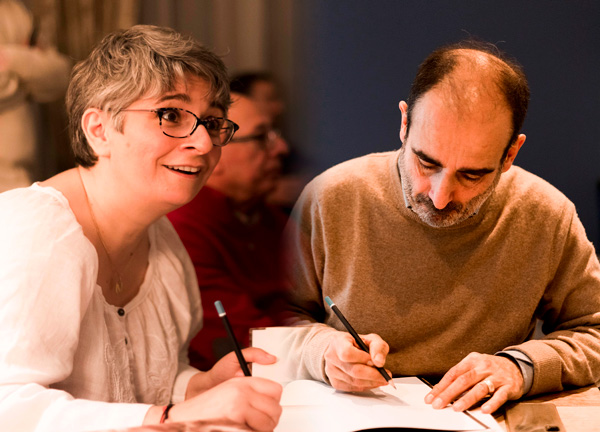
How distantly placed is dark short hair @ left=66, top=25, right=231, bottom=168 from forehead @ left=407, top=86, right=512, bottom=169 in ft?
1.02

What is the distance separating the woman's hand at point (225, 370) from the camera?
66 centimetres

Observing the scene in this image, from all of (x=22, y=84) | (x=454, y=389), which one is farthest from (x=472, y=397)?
(x=22, y=84)

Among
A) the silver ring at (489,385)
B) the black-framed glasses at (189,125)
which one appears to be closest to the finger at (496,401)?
the silver ring at (489,385)

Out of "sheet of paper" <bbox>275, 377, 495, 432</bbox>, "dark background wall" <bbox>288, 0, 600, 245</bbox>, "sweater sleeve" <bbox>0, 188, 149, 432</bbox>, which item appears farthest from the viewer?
"dark background wall" <bbox>288, 0, 600, 245</bbox>

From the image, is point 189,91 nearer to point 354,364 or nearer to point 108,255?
point 108,255

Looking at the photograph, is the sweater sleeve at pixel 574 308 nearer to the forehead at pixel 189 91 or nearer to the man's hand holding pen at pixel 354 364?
the man's hand holding pen at pixel 354 364

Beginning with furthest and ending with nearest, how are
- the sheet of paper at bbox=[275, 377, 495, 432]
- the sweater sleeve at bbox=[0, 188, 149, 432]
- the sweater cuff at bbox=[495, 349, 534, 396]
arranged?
1. the sweater cuff at bbox=[495, 349, 534, 396]
2. the sheet of paper at bbox=[275, 377, 495, 432]
3. the sweater sleeve at bbox=[0, 188, 149, 432]

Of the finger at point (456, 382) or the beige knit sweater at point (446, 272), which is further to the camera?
the beige knit sweater at point (446, 272)

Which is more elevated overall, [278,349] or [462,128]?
[462,128]

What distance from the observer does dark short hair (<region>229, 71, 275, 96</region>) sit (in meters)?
0.56

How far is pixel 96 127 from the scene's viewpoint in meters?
0.61

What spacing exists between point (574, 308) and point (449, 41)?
451 millimetres

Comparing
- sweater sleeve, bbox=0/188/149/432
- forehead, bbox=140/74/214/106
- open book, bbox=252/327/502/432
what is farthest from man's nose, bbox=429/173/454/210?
sweater sleeve, bbox=0/188/149/432

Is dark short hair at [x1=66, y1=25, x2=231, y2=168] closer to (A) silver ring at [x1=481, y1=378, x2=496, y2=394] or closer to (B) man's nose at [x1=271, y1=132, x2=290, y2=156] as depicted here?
(B) man's nose at [x1=271, y1=132, x2=290, y2=156]
